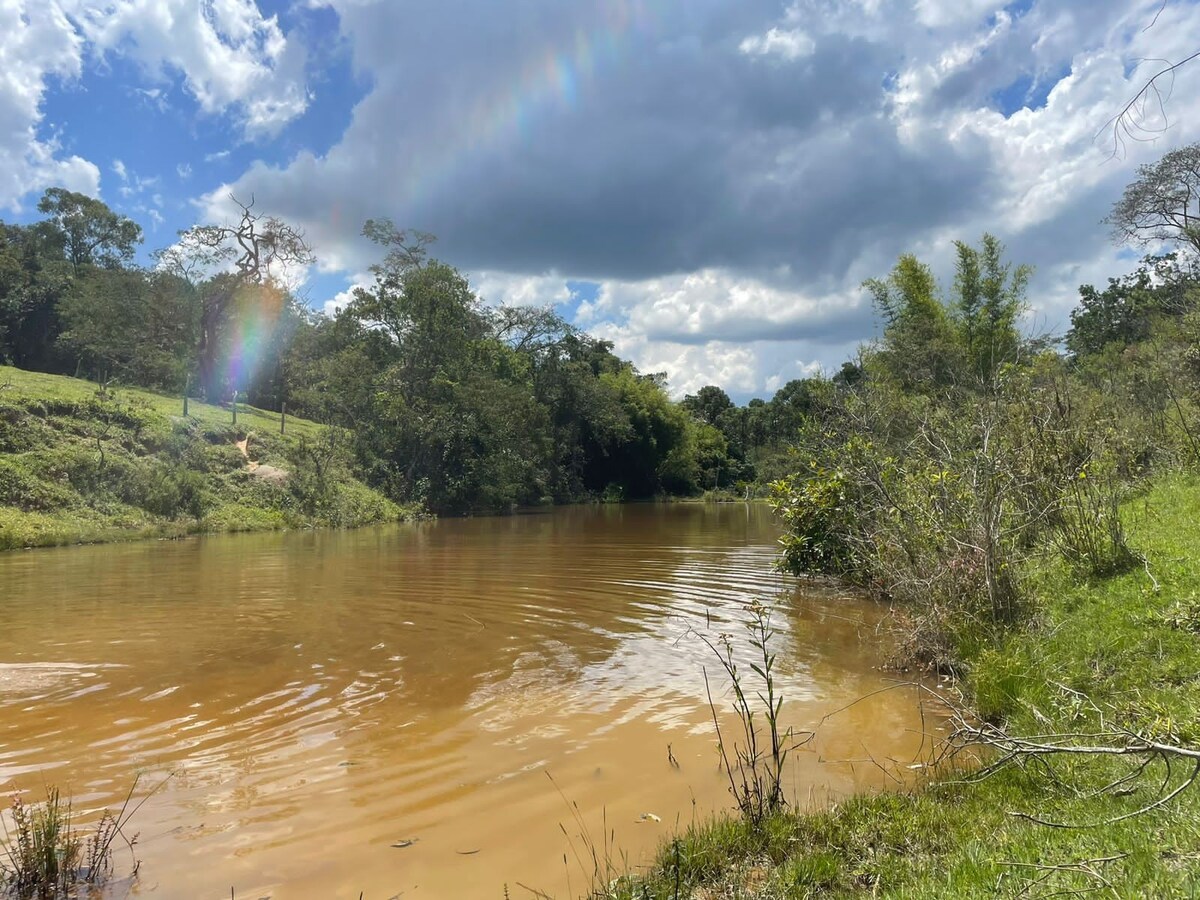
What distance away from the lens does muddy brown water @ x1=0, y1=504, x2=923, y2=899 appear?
3.96 meters

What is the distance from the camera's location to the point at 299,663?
775 cm

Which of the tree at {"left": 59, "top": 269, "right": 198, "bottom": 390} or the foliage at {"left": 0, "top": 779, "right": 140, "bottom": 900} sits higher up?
the tree at {"left": 59, "top": 269, "right": 198, "bottom": 390}

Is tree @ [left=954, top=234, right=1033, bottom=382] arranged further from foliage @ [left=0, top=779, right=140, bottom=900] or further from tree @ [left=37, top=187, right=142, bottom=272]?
tree @ [left=37, top=187, right=142, bottom=272]

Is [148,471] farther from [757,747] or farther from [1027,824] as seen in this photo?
[1027,824]

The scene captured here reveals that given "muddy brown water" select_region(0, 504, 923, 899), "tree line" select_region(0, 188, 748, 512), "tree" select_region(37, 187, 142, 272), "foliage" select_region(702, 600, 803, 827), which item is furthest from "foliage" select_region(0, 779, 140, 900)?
"tree" select_region(37, 187, 142, 272)

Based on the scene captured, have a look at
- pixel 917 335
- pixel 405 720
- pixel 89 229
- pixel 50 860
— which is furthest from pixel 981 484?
pixel 89 229

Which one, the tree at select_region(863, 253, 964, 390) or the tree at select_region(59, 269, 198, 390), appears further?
the tree at select_region(59, 269, 198, 390)

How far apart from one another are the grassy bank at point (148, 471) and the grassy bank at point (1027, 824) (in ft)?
69.5

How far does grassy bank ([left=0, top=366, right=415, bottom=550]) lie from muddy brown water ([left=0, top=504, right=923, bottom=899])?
36.4 ft

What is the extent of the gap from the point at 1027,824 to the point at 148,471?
27.4 meters

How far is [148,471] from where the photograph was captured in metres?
24.8

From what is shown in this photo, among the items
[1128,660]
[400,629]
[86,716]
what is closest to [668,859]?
[1128,660]

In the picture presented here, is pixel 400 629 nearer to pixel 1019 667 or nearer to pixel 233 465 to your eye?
pixel 1019 667

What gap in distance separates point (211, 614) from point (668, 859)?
8.86m
